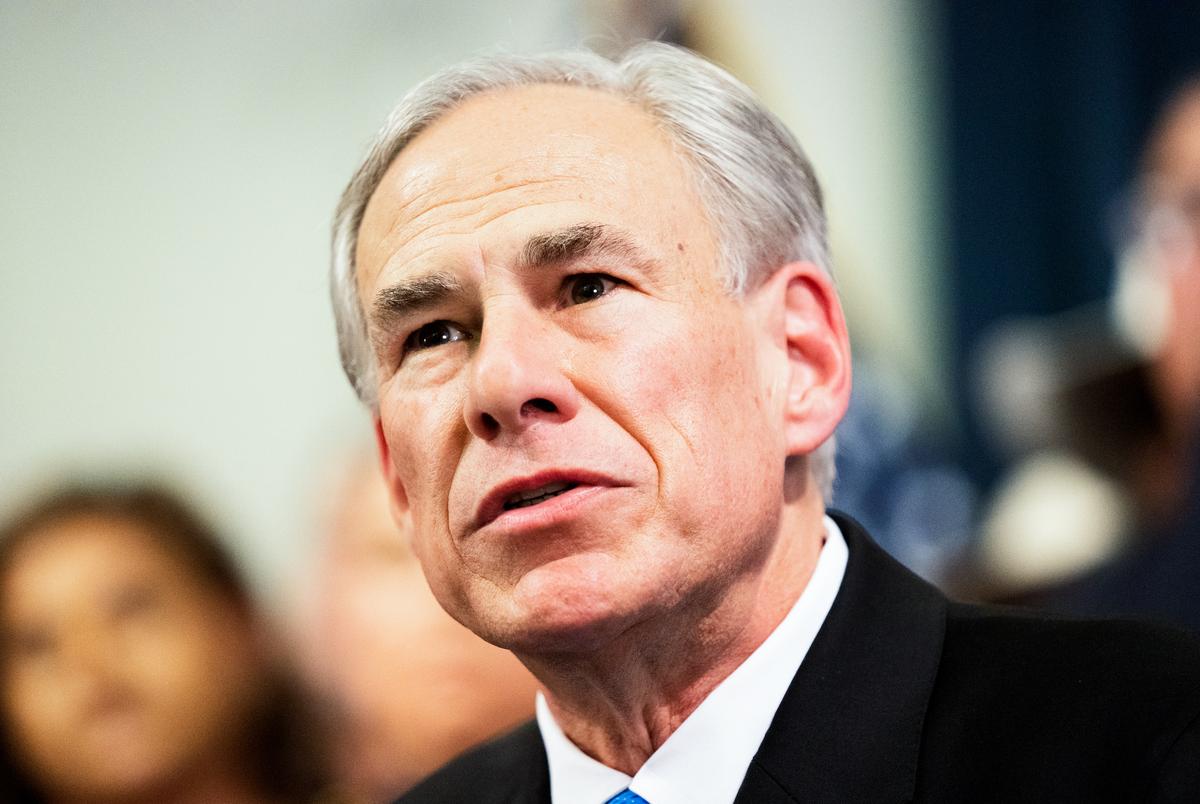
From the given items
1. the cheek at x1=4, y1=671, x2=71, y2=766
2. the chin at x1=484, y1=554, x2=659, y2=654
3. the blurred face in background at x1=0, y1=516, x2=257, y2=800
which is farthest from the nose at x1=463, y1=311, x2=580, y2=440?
the cheek at x1=4, y1=671, x2=71, y2=766

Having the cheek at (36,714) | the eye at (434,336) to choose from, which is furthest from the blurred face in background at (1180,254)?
the cheek at (36,714)

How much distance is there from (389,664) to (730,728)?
2451mm

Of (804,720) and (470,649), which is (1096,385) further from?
(804,720)

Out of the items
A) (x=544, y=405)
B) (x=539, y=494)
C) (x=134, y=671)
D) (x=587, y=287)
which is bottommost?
(x=134, y=671)

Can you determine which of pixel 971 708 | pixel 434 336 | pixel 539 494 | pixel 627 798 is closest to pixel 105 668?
pixel 434 336

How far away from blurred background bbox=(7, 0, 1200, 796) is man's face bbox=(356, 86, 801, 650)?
249 cm

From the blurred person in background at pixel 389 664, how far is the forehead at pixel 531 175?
2062 millimetres

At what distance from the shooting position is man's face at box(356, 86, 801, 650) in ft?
7.48

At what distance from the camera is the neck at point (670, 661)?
7.97 ft

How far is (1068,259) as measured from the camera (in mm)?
5531

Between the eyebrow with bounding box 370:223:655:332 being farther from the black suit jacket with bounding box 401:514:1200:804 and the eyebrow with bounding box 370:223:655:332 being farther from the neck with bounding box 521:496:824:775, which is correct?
the black suit jacket with bounding box 401:514:1200:804

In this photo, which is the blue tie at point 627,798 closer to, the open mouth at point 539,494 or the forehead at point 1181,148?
the open mouth at point 539,494

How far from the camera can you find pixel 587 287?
8.07ft

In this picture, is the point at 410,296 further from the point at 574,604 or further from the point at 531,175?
the point at 574,604
